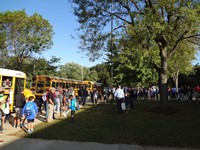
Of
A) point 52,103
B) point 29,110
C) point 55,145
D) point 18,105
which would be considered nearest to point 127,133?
point 55,145

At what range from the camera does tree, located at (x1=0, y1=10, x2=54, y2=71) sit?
36.7 meters

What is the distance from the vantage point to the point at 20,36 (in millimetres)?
37156

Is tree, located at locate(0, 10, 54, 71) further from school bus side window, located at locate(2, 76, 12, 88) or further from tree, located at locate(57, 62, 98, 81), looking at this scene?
→ tree, located at locate(57, 62, 98, 81)

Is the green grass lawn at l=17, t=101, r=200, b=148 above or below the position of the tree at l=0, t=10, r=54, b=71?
below

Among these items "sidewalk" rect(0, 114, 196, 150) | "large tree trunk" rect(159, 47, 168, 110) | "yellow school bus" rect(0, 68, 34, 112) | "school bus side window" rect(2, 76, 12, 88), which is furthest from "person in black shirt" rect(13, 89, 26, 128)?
"large tree trunk" rect(159, 47, 168, 110)

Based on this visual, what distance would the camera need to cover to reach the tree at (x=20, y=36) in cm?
3672

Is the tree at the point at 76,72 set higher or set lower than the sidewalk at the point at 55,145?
higher

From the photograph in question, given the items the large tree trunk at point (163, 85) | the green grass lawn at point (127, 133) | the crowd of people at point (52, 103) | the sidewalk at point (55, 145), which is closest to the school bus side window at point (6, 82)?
the crowd of people at point (52, 103)

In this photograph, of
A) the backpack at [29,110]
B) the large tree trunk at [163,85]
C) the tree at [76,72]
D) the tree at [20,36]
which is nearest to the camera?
the backpack at [29,110]

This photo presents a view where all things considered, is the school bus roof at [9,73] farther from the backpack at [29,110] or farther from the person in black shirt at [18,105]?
the backpack at [29,110]

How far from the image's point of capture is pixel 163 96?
61.5ft

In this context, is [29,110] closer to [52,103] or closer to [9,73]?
[52,103]

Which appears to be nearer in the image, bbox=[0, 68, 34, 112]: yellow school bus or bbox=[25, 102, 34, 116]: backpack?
bbox=[25, 102, 34, 116]: backpack

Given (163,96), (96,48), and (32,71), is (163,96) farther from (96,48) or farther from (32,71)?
(32,71)
